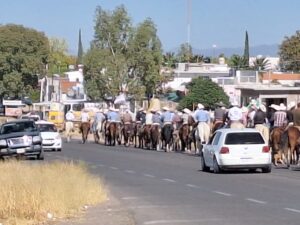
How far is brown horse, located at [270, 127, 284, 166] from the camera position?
3262 cm

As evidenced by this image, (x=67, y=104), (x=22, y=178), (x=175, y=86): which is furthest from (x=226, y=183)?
(x=175, y=86)

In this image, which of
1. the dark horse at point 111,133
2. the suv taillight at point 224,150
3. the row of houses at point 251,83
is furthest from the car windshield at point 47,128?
the suv taillight at point 224,150

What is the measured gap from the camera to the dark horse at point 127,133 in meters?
53.4

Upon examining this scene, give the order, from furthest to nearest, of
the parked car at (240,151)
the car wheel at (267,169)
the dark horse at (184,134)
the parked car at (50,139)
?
1. the parked car at (50,139)
2. the dark horse at (184,134)
3. the car wheel at (267,169)
4. the parked car at (240,151)

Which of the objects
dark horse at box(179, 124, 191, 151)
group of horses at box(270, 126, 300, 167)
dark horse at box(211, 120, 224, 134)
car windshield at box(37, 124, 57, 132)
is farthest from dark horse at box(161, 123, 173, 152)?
group of horses at box(270, 126, 300, 167)

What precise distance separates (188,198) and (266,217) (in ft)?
14.7

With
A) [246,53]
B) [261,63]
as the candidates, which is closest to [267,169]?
[261,63]

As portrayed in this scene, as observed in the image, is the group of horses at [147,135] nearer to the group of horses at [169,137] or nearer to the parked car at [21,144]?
the group of horses at [169,137]

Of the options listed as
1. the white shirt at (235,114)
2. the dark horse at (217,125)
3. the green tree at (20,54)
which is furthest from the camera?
the green tree at (20,54)

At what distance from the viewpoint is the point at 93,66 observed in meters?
80.8

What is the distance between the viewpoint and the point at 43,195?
18.4 meters

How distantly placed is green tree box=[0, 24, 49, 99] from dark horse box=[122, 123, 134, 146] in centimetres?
5104

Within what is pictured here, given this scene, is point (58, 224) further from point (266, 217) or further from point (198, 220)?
point (266, 217)

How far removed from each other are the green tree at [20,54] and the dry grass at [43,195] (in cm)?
8143
